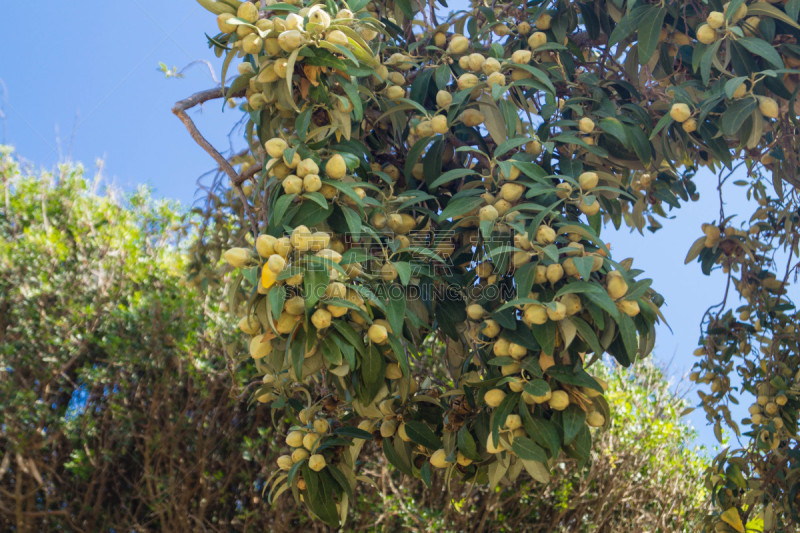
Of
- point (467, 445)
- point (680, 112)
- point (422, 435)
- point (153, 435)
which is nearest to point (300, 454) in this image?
point (422, 435)

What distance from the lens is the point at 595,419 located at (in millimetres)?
1429

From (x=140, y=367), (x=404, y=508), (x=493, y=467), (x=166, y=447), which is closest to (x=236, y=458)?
(x=166, y=447)

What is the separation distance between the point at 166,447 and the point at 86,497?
1.57 feet

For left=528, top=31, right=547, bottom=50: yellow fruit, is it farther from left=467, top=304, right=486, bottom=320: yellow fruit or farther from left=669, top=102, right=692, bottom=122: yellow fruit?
left=467, top=304, right=486, bottom=320: yellow fruit

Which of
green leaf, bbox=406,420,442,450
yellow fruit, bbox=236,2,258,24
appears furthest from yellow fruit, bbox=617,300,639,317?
yellow fruit, bbox=236,2,258,24

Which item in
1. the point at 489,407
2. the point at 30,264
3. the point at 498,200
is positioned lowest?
the point at 489,407

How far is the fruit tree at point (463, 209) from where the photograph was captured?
1324 mm

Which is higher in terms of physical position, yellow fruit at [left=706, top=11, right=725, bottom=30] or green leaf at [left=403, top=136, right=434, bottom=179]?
yellow fruit at [left=706, top=11, right=725, bottom=30]

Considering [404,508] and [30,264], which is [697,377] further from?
[30,264]

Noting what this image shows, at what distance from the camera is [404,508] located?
348 cm

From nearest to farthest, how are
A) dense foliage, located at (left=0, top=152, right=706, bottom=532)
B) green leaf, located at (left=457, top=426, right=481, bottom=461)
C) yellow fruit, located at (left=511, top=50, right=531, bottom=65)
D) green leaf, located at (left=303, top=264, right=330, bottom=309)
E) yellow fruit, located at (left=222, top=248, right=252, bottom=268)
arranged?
1. green leaf, located at (left=303, top=264, right=330, bottom=309)
2. yellow fruit, located at (left=222, top=248, right=252, bottom=268)
3. green leaf, located at (left=457, top=426, right=481, bottom=461)
4. yellow fruit, located at (left=511, top=50, right=531, bottom=65)
5. dense foliage, located at (left=0, top=152, right=706, bottom=532)

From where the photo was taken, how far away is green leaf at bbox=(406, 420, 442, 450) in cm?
160

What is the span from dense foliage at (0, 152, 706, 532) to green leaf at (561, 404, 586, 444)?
2273 mm

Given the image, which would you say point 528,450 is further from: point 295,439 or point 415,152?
point 415,152
